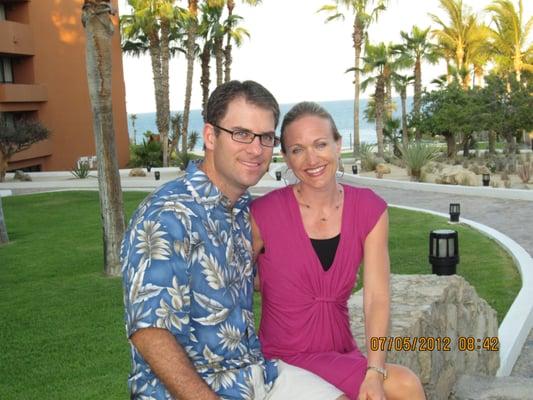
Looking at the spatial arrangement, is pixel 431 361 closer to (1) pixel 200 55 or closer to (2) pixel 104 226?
(2) pixel 104 226

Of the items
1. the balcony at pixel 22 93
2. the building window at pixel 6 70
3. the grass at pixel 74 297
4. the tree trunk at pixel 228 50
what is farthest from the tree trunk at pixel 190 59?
the grass at pixel 74 297

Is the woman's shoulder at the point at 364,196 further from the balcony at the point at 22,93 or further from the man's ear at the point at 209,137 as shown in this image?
the balcony at the point at 22,93

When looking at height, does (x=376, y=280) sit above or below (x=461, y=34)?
below

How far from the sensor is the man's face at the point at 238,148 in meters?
2.37

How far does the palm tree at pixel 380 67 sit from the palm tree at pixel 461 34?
6270 mm

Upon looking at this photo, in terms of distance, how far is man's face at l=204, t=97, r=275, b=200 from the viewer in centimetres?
237

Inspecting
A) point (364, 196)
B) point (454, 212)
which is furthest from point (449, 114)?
point (364, 196)

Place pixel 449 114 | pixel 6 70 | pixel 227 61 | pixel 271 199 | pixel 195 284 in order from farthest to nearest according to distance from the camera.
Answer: pixel 227 61 → pixel 6 70 → pixel 449 114 → pixel 271 199 → pixel 195 284

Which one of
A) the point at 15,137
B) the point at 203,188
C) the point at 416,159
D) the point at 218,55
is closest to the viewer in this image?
the point at 203,188

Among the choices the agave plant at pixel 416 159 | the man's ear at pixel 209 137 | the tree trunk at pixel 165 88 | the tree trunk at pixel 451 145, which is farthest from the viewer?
the tree trunk at pixel 165 88

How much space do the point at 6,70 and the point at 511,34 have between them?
88.7 ft

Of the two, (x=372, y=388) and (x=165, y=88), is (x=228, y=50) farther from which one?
(x=372, y=388)

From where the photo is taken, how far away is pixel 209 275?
222cm

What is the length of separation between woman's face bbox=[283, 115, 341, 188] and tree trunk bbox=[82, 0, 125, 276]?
18.9 feet
